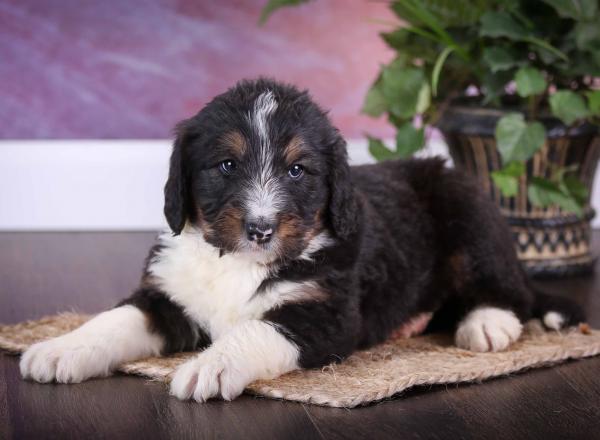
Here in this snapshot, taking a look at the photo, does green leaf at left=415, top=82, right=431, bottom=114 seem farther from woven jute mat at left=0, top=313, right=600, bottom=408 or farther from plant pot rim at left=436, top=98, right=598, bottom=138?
woven jute mat at left=0, top=313, right=600, bottom=408

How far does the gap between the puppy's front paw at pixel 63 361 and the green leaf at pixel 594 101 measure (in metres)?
2.99

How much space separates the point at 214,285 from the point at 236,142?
0.56 meters

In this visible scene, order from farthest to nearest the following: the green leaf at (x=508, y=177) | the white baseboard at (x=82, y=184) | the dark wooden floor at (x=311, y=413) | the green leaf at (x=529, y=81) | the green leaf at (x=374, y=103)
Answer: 1. the white baseboard at (x=82, y=184)
2. the green leaf at (x=374, y=103)
3. the green leaf at (x=508, y=177)
4. the green leaf at (x=529, y=81)
5. the dark wooden floor at (x=311, y=413)

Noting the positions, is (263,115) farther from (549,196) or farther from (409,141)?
(549,196)

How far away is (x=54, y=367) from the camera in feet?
11.0

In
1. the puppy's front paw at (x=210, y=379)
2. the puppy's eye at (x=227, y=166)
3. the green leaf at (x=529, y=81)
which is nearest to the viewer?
the puppy's front paw at (x=210, y=379)

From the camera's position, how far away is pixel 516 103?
5.65m

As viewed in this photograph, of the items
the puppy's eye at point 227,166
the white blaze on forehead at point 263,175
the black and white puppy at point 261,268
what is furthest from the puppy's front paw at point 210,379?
the puppy's eye at point 227,166

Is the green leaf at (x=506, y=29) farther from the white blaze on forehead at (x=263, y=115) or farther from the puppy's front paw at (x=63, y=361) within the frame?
the puppy's front paw at (x=63, y=361)

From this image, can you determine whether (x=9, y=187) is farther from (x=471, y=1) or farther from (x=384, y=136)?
(x=471, y=1)

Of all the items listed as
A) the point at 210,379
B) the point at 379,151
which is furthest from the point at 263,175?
the point at 379,151

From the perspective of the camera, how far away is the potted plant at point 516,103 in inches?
202

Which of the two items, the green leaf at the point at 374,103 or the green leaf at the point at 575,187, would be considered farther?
the green leaf at the point at 374,103

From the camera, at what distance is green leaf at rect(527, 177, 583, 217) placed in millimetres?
5285
